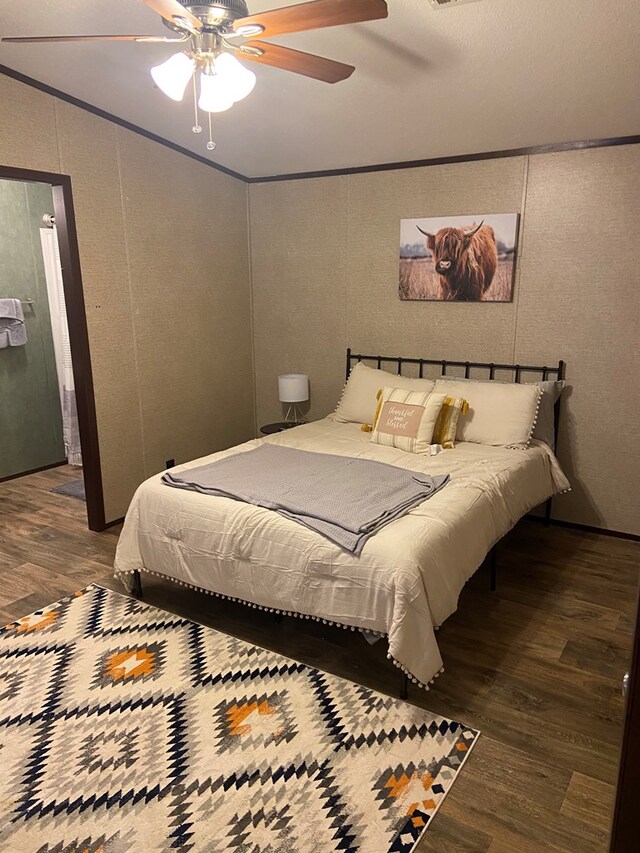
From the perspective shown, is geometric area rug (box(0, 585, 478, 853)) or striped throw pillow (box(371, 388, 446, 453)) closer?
geometric area rug (box(0, 585, 478, 853))

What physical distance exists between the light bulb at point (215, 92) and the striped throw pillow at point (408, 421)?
1998 millimetres

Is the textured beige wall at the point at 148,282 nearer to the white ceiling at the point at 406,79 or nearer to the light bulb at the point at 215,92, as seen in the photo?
the white ceiling at the point at 406,79

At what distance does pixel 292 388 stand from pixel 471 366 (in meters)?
1.38

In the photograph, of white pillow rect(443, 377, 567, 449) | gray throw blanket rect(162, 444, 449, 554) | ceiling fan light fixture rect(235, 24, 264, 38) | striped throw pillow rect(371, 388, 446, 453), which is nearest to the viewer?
ceiling fan light fixture rect(235, 24, 264, 38)

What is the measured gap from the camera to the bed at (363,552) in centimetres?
222

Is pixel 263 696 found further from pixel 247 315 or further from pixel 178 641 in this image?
pixel 247 315

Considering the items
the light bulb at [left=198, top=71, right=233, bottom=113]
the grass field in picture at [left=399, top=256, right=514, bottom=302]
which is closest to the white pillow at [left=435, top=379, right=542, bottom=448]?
the grass field in picture at [left=399, top=256, right=514, bottom=302]

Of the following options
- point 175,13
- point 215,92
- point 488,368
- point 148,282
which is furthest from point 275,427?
point 175,13

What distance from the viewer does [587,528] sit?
3.92 m

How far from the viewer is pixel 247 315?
5.09 metres

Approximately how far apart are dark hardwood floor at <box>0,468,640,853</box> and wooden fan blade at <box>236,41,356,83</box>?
92.6 inches

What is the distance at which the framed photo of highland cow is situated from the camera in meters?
3.88

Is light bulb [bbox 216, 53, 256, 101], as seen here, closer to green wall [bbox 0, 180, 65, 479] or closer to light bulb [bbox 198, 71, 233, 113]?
light bulb [bbox 198, 71, 233, 113]

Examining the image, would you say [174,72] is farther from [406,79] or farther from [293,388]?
[293,388]
